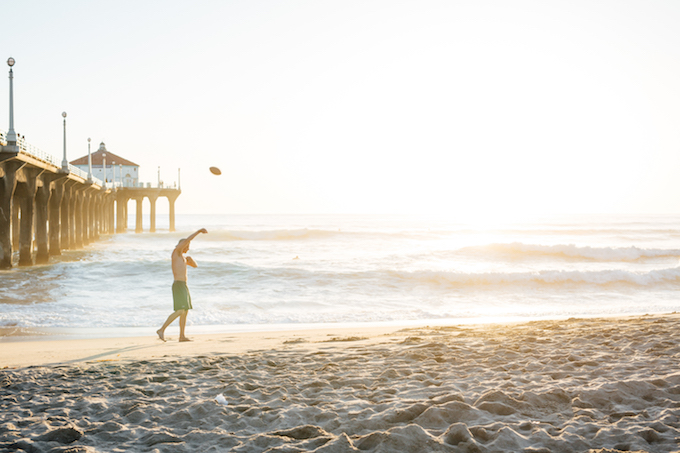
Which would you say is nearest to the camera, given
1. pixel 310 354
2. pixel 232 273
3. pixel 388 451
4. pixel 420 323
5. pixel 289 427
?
pixel 388 451

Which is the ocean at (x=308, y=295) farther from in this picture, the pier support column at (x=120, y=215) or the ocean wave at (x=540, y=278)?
the pier support column at (x=120, y=215)

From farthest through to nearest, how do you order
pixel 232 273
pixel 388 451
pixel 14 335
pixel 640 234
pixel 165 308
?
pixel 640 234, pixel 232 273, pixel 165 308, pixel 14 335, pixel 388 451

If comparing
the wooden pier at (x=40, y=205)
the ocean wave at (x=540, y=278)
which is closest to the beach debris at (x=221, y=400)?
the ocean wave at (x=540, y=278)

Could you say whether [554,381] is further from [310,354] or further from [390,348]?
[310,354]

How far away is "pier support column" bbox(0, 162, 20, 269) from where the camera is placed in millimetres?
17531

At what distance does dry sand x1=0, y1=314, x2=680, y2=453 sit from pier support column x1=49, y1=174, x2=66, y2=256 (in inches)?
851

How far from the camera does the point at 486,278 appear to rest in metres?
17.3

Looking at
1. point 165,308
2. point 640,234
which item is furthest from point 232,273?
point 640,234

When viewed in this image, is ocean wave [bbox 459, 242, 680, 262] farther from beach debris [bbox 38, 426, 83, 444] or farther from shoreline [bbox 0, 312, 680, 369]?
beach debris [bbox 38, 426, 83, 444]

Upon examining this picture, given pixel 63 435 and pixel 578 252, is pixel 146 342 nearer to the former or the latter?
pixel 63 435

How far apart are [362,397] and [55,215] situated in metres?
26.9

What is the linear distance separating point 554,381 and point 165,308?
10.2 m

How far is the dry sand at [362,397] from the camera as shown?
3.21 metres

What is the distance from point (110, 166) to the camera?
2349 inches
